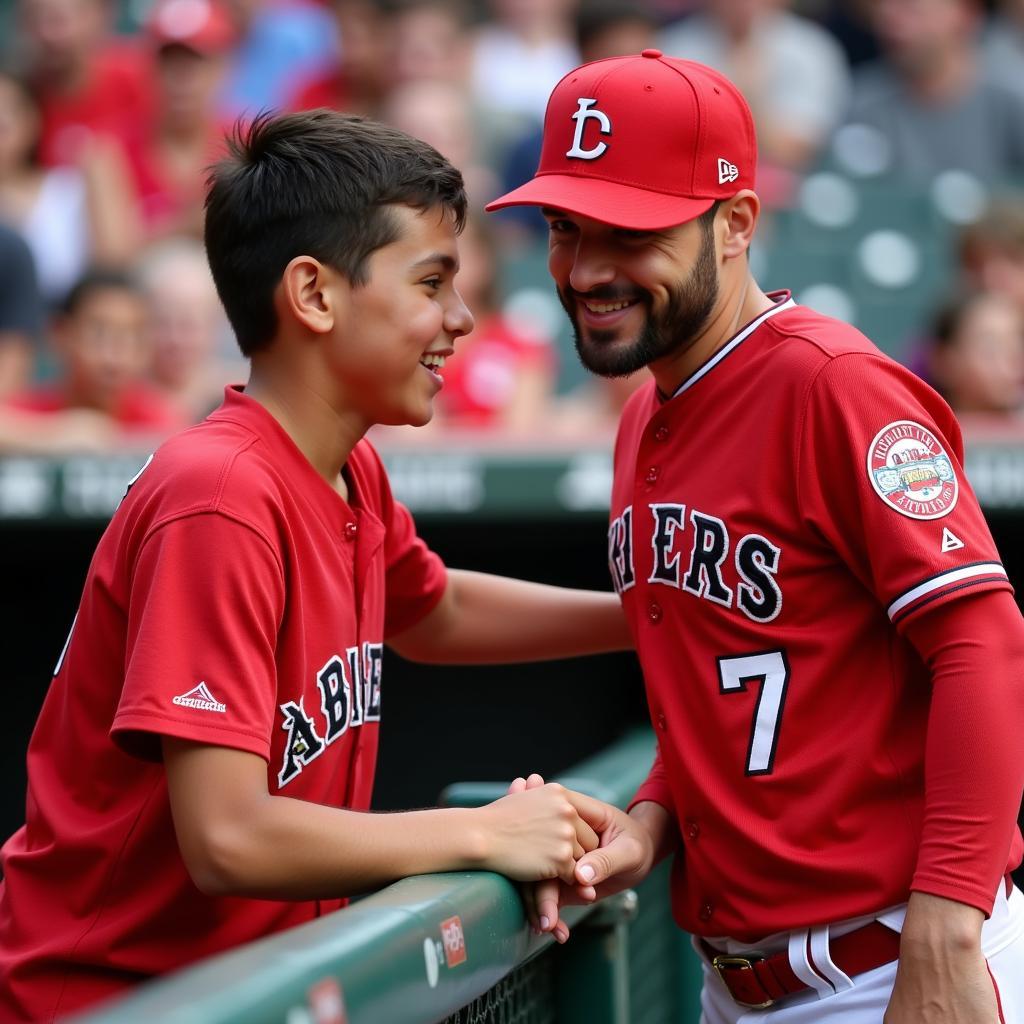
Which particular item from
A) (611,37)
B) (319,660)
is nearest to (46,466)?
(319,660)

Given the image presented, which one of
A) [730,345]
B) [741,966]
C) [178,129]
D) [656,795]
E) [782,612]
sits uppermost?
[178,129]

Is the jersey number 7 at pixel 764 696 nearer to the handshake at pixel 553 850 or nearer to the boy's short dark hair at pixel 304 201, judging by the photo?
the handshake at pixel 553 850

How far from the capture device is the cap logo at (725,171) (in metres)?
1.96

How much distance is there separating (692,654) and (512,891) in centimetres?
38

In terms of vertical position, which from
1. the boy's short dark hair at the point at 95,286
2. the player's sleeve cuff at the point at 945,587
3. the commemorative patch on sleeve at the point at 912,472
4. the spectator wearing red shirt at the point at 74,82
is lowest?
the player's sleeve cuff at the point at 945,587

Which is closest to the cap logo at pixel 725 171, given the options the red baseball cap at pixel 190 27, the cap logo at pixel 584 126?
the cap logo at pixel 584 126

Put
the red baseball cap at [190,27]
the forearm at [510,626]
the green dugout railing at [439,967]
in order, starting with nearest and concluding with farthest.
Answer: the green dugout railing at [439,967] < the forearm at [510,626] < the red baseball cap at [190,27]

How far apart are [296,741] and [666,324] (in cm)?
67

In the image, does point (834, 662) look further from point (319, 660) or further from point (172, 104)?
point (172, 104)

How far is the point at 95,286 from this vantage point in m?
4.56

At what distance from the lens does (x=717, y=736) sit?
188 cm

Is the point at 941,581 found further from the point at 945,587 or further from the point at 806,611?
the point at 806,611

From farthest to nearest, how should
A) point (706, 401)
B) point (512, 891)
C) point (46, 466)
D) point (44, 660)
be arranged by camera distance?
1. point (44, 660)
2. point (46, 466)
3. point (706, 401)
4. point (512, 891)

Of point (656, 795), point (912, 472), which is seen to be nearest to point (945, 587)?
point (912, 472)
